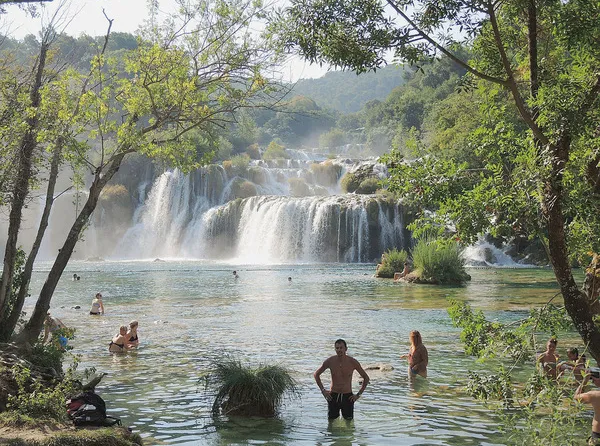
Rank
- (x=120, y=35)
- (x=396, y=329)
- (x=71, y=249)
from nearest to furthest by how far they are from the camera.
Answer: (x=71, y=249) → (x=396, y=329) → (x=120, y=35)

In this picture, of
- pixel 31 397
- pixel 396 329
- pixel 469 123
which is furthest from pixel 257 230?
pixel 31 397

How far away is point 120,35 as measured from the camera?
430 feet

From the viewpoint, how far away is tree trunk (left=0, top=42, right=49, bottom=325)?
10953 millimetres

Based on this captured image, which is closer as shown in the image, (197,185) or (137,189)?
(197,185)

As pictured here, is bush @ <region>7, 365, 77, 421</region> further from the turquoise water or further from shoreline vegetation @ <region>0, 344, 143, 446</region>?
the turquoise water

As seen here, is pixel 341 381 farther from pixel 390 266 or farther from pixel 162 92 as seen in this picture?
pixel 390 266

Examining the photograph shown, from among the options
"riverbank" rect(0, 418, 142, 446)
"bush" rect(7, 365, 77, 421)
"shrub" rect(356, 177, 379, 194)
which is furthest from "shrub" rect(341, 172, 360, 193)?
"riverbank" rect(0, 418, 142, 446)

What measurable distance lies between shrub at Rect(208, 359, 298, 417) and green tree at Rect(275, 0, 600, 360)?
4.08 metres

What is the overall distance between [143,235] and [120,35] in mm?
76913

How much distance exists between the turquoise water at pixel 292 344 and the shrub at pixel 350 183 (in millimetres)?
19890

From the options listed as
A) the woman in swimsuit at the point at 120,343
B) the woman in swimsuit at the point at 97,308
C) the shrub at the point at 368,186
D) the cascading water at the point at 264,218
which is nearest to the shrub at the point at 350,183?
the shrub at the point at 368,186

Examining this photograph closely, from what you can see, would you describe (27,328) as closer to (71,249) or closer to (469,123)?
(71,249)

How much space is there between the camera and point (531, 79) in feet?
22.9

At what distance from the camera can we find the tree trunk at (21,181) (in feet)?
35.9
